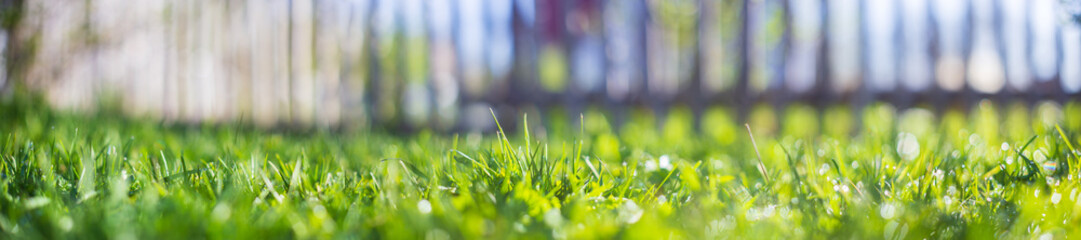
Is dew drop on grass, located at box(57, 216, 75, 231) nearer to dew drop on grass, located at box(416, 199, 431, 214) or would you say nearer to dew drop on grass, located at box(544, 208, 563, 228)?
dew drop on grass, located at box(416, 199, 431, 214)

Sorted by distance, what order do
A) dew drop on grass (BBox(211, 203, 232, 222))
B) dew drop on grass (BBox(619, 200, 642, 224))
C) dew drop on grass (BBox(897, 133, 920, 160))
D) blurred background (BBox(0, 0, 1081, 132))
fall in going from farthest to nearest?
blurred background (BBox(0, 0, 1081, 132))
dew drop on grass (BBox(897, 133, 920, 160))
dew drop on grass (BBox(619, 200, 642, 224))
dew drop on grass (BBox(211, 203, 232, 222))

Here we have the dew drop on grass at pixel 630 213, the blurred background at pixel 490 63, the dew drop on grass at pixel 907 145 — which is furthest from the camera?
the blurred background at pixel 490 63

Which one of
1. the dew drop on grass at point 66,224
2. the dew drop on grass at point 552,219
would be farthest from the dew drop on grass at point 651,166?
the dew drop on grass at point 66,224

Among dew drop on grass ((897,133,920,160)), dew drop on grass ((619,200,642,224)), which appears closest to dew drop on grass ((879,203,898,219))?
dew drop on grass ((619,200,642,224))

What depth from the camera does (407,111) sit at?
15.3 ft

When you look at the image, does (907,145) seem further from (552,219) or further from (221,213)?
(221,213)

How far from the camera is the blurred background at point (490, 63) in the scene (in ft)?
13.0

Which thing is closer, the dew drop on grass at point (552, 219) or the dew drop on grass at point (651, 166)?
the dew drop on grass at point (552, 219)

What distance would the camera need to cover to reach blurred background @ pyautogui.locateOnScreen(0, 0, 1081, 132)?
13.0 ft

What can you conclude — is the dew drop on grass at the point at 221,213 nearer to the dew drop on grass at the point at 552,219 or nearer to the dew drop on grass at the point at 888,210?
the dew drop on grass at the point at 552,219

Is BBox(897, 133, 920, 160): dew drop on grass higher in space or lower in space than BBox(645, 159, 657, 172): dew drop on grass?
lower

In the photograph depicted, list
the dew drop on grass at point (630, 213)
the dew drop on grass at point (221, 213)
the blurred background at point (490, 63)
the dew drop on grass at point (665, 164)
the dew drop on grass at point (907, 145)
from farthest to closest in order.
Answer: the blurred background at point (490, 63)
the dew drop on grass at point (907, 145)
the dew drop on grass at point (665, 164)
the dew drop on grass at point (630, 213)
the dew drop on grass at point (221, 213)

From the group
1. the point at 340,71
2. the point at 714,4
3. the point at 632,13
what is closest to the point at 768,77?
the point at 714,4

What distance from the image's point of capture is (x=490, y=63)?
4.45 meters
